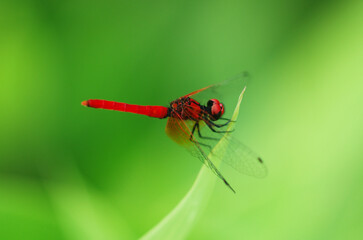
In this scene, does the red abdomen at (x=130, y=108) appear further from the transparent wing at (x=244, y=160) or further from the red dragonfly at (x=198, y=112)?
the transparent wing at (x=244, y=160)

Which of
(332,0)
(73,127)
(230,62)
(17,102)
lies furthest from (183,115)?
(332,0)

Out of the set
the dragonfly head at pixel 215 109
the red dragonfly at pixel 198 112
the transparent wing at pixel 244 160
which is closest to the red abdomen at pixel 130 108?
the red dragonfly at pixel 198 112

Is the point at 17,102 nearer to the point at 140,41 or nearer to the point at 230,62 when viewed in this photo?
the point at 140,41

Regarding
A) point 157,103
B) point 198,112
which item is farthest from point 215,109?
point 157,103

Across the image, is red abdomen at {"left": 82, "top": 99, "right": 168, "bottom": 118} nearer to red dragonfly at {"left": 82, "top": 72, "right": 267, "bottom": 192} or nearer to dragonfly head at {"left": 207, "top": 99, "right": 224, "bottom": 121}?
red dragonfly at {"left": 82, "top": 72, "right": 267, "bottom": 192}

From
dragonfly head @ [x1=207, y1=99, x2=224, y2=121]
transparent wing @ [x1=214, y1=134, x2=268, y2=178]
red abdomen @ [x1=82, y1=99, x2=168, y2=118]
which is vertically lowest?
transparent wing @ [x1=214, y1=134, x2=268, y2=178]

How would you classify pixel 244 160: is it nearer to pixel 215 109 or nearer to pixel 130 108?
pixel 215 109

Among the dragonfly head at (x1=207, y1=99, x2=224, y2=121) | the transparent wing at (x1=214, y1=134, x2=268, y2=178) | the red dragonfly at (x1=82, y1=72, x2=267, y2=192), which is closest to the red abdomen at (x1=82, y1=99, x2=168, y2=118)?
the red dragonfly at (x1=82, y1=72, x2=267, y2=192)
